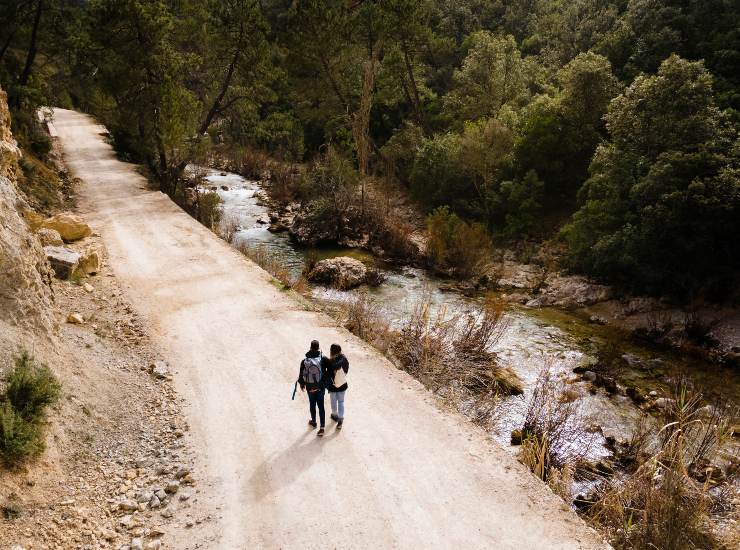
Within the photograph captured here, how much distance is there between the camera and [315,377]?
8.14 metres

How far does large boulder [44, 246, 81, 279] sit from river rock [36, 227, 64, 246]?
99cm

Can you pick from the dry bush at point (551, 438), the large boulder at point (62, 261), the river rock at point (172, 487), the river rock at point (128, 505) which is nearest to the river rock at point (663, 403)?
the dry bush at point (551, 438)

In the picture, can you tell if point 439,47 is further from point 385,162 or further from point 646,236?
point 646,236

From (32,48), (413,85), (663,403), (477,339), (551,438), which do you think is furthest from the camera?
(413,85)

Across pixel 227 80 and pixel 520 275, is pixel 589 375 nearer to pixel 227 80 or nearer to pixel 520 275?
pixel 520 275

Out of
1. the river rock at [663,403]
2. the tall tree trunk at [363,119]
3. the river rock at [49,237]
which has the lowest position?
the river rock at [663,403]

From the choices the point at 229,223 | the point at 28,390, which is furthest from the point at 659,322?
the point at 229,223

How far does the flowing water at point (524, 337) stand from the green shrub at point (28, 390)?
8484mm

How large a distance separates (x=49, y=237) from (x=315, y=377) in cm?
1149

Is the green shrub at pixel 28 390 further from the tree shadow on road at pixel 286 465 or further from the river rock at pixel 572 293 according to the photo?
the river rock at pixel 572 293

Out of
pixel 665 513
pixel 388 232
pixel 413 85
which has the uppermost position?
pixel 413 85

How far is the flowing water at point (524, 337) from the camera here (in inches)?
488

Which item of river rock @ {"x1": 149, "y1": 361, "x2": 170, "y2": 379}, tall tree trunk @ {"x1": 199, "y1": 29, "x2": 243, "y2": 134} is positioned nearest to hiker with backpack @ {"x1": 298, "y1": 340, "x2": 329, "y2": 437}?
river rock @ {"x1": 149, "y1": 361, "x2": 170, "y2": 379}

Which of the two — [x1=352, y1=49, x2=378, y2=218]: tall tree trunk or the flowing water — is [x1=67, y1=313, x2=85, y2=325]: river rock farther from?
[x1=352, y1=49, x2=378, y2=218]: tall tree trunk
